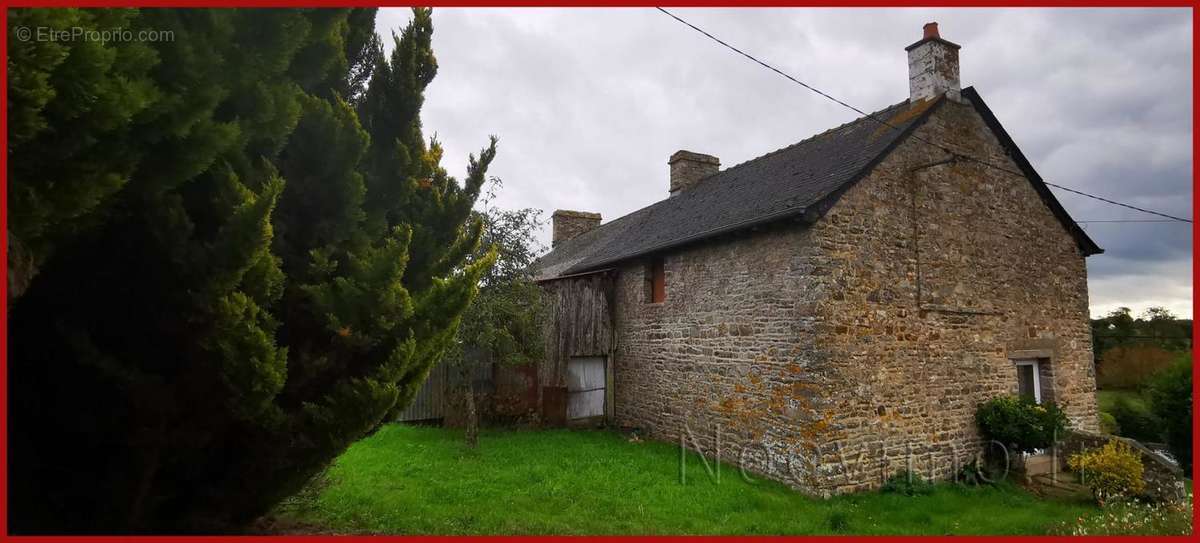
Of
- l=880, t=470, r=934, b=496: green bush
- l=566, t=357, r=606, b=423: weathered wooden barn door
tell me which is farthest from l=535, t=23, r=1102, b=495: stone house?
l=566, t=357, r=606, b=423: weathered wooden barn door

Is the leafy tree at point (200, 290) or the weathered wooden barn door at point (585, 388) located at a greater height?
the leafy tree at point (200, 290)

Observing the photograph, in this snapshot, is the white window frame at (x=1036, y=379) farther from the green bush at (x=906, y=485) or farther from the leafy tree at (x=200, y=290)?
the leafy tree at (x=200, y=290)

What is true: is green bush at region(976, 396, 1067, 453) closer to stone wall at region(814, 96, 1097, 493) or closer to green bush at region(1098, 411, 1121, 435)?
stone wall at region(814, 96, 1097, 493)

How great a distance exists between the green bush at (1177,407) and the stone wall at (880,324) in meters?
4.92

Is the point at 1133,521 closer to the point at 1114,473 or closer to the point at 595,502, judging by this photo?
the point at 1114,473

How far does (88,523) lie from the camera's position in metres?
4.44

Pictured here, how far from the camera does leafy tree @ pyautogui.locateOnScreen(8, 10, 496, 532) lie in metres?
3.49

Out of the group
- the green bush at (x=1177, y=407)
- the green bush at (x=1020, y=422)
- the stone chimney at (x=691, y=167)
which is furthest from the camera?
the stone chimney at (x=691, y=167)

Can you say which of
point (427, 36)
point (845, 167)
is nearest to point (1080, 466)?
point (845, 167)

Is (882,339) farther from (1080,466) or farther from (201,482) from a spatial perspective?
(201,482)

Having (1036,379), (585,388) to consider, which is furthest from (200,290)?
(1036,379)

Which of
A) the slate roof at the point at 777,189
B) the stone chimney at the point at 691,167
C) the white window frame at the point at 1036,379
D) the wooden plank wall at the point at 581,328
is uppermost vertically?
the stone chimney at the point at 691,167

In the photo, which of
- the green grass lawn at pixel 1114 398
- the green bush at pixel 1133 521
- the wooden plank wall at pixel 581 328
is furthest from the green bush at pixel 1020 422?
the green grass lawn at pixel 1114 398

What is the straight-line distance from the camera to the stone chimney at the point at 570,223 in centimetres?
2447
